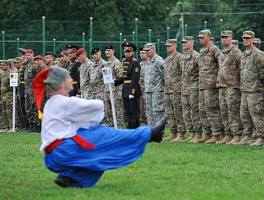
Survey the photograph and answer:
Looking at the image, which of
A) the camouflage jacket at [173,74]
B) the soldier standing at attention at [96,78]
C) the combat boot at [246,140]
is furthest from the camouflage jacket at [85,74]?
the combat boot at [246,140]

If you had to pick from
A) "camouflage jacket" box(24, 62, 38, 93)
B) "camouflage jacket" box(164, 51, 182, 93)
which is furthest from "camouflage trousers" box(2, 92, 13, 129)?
"camouflage jacket" box(164, 51, 182, 93)

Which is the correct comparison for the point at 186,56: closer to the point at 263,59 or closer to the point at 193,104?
the point at 193,104

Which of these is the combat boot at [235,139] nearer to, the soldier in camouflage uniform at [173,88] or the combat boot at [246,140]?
the combat boot at [246,140]

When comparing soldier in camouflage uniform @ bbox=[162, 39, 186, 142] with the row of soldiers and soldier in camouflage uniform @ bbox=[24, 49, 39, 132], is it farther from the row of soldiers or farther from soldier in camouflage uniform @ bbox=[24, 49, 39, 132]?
soldier in camouflage uniform @ bbox=[24, 49, 39, 132]

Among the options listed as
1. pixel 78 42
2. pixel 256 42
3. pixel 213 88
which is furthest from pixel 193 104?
pixel 78 42

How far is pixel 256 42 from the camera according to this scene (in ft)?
61.4

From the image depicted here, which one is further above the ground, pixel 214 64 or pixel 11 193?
pixel 214 64

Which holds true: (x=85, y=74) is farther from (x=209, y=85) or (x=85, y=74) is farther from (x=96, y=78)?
(x=209, y=85)

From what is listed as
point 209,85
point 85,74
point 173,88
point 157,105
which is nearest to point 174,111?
point 157,105

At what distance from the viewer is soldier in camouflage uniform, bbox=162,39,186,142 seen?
59.0ft

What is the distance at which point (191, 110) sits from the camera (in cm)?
1769

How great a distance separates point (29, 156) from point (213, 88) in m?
4.90

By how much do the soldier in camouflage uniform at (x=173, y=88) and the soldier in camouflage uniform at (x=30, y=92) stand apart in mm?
5341

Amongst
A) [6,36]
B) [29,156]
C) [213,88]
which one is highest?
[6,36]
